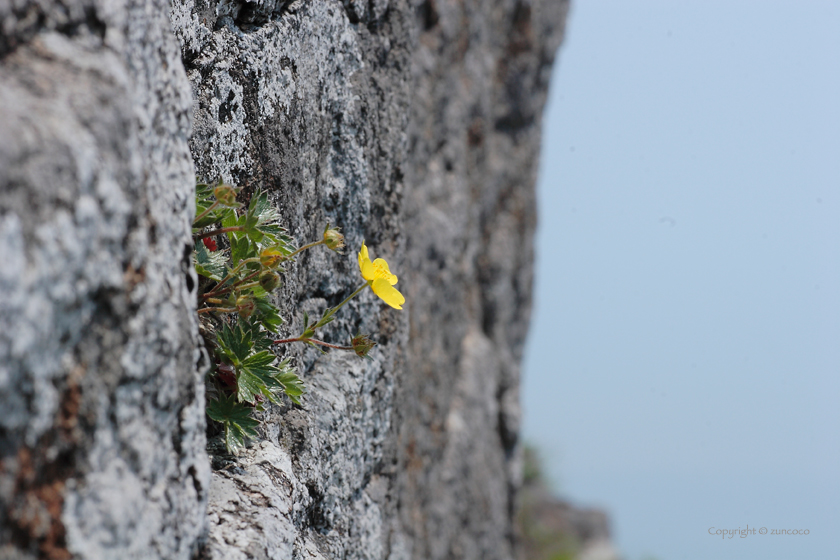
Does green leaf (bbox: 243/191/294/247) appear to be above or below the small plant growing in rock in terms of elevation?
above

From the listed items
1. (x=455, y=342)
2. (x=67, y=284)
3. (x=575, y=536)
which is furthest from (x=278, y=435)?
(x=575, y=536)

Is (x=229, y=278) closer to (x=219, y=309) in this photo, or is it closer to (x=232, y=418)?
(x=219, y=309)

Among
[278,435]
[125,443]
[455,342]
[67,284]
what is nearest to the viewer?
[67,284]

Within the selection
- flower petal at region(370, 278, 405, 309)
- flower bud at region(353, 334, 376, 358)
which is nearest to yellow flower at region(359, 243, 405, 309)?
flower petal at region(370, 278, 405, 309)

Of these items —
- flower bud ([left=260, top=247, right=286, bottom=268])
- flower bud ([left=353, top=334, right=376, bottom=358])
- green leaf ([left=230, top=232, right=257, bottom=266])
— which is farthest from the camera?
flower bud ([left=353, top=334, right=376, bottom=358])

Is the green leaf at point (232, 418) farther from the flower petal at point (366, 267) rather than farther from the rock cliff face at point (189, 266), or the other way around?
the flower petal at point (366, 267)

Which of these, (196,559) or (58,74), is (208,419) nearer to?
(196,559)

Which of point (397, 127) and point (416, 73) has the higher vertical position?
point (416, 73)

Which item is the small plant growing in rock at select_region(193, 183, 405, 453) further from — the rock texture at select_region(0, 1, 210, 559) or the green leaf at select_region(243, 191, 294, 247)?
the rock texture at select_region(0, 1, 210, 559)
